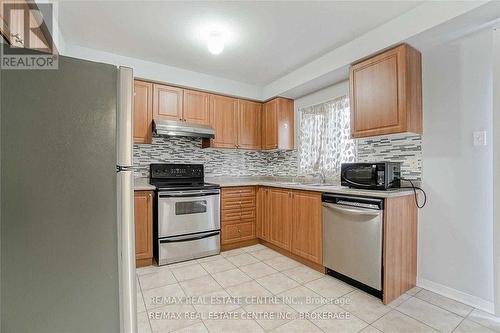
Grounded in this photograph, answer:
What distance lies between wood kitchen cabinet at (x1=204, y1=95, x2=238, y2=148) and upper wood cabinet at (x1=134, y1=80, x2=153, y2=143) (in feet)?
2.84

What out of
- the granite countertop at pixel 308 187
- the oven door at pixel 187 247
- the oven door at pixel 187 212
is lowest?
the oven door at pixel 187 247

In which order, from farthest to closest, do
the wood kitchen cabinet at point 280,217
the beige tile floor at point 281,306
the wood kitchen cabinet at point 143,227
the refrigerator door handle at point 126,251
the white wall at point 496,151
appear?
1. the wood kitchen cabinet at point 280,217
2. the wood kitchen cabinet at point 143,227
3. the white wall at point 496,151
4. the beige tile floor at point 281,306
5. the refrigerator door handle at point 126,251

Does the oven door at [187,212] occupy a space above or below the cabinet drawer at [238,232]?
above

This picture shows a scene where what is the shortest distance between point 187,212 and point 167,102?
1.52 meters

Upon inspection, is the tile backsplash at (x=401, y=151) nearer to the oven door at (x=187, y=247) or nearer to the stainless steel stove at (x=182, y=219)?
the stainless steel stove at (x=182, y=219)

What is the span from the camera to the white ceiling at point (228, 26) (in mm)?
2006

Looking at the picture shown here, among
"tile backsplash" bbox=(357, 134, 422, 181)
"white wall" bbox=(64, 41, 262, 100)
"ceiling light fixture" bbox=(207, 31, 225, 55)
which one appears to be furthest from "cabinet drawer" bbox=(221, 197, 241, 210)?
"ceiling light fixture" bbox=(207, 31, 225, 55)

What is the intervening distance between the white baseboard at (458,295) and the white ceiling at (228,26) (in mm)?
2476

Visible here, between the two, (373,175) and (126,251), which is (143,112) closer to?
(126,251)

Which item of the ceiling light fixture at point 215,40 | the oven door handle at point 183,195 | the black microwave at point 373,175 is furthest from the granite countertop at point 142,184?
the black microwave at point 373,175

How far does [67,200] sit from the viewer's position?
890 millimetres

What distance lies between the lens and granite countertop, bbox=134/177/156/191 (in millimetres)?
2779

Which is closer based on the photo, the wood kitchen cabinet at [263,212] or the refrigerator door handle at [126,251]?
the refrigerator door handle at [126,251]

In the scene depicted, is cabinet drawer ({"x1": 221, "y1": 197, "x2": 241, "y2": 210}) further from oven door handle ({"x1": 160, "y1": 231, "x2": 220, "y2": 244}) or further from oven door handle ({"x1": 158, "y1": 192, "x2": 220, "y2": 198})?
oven door handle ({"x1": 160, "y1": 231, "x2": 220, "y2": 244})
